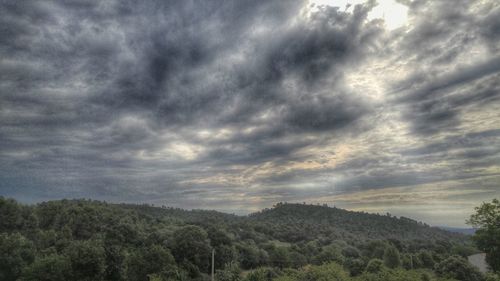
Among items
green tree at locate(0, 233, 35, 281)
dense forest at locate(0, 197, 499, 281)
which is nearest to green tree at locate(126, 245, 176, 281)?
dense forest at locate(0, 197, 499, 281)

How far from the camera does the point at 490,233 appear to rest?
54.1m

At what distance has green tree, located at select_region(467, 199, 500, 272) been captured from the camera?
53656 mm

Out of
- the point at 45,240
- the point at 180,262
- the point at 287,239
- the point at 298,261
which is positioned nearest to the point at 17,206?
A: the point at 45,240

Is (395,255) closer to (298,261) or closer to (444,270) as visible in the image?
(444,270)

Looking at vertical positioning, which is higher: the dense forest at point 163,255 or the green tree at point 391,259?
the dense forest at point 163,255

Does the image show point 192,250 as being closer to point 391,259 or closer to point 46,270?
point 46,270

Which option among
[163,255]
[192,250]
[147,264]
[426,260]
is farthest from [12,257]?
[426,260]

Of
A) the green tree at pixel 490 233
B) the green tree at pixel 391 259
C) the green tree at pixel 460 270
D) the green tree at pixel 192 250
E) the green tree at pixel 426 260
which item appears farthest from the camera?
the green tree at pixel 426 260

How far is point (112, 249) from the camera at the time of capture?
68.1 metres

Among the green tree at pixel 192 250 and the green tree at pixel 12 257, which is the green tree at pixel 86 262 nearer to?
the green tree at pixel 12 257

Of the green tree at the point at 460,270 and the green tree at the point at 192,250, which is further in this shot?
the green tree at the point at 192,250

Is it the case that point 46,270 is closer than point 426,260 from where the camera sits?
Yes

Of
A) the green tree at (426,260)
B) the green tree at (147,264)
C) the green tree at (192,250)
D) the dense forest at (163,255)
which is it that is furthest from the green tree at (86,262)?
the green tree at (426,260)

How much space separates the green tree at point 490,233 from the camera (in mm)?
53656
